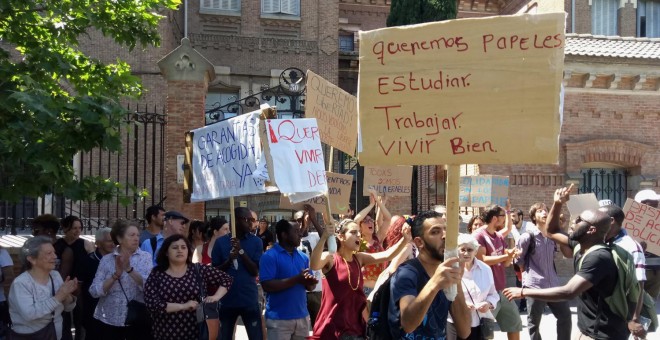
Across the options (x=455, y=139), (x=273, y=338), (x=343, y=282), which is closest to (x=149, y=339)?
(x=273, y=338)

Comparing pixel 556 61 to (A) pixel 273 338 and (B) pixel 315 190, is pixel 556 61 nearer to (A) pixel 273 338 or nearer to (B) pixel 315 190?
(B) pixel 315 190

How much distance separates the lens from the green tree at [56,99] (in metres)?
7.08

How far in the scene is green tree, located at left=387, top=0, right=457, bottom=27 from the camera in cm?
2189

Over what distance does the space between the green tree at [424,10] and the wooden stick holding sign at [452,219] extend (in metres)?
17.9

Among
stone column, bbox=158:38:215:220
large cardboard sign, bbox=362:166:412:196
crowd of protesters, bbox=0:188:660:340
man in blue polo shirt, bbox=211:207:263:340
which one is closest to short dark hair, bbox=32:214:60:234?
→ crowd of protesters, bbox=0:188:660:340

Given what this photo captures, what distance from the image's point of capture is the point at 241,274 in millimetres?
7668

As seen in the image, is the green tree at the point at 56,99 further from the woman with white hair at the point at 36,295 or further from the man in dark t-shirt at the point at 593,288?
the man in dark t-shirt at the point at 593,288

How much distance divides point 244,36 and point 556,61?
21564mm

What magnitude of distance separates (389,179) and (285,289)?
476cm

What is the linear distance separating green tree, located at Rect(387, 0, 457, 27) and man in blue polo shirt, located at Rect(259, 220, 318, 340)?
15.6 meters

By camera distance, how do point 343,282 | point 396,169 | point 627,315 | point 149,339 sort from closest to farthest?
1. point 627,315
2. point 343,282
3. point 149,339
4. point 396,169

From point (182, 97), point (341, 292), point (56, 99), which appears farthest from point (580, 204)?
point (182, 97)

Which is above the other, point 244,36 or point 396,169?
point 244,36

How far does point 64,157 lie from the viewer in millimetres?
7301
